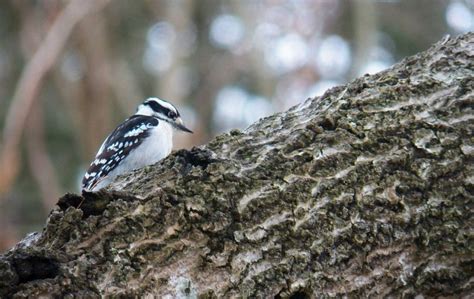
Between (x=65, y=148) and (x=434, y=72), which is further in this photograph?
(x=65, y=148)

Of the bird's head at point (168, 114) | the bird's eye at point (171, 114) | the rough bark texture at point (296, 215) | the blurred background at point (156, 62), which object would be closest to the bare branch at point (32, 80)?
the blurred background at point (156, 62)

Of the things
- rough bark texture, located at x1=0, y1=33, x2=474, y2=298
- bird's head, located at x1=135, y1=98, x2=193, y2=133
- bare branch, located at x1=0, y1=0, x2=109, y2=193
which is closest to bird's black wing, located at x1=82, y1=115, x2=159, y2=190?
bird's head, located at x1=135, y1=98, x2=193, y2=133

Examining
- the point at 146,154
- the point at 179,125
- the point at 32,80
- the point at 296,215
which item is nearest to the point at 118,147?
the point at 146,154

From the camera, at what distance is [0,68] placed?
1138 centimetres

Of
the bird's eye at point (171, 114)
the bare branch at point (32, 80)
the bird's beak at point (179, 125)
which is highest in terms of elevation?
the bare branch at point (32, 80)

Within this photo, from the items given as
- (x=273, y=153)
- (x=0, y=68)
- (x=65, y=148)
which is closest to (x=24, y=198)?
(x=65, y=148)

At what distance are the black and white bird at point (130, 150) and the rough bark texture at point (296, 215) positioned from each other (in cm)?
292

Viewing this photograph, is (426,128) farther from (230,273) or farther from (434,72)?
(230,273)

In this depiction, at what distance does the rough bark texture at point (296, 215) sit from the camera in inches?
111

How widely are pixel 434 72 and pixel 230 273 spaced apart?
4.40 feet

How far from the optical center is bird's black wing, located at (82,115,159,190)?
619 centimetres

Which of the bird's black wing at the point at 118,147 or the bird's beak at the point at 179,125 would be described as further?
the bird's beak at the point at 179,125

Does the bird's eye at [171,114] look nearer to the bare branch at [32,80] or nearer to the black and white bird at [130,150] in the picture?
the black and white bird at [130,150]

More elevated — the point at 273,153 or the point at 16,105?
the point at 16,105
